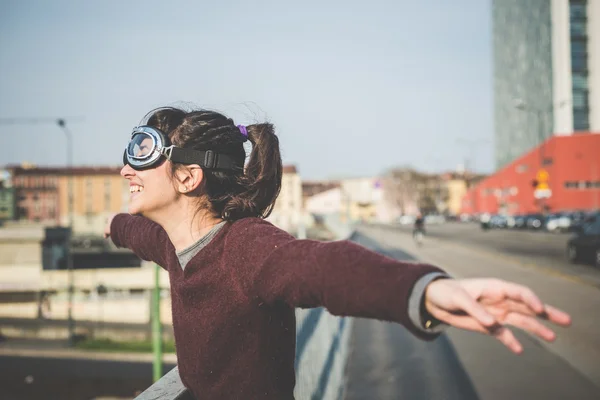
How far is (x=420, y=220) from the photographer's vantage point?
94.3 ft

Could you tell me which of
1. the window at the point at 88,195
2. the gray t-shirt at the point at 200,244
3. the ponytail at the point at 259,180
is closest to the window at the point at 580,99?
the ponytail at the point at 259,180

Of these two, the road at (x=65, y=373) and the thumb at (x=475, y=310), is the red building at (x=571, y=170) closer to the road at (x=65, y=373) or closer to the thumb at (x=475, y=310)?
the road at (x=65, y=373)

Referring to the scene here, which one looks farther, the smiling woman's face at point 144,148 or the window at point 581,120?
the window at point 581,120

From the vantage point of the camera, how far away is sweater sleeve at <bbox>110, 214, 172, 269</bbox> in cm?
213

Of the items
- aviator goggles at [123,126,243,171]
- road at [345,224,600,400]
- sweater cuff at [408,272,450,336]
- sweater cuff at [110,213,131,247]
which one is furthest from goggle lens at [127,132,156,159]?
road at [345,224,600,400]

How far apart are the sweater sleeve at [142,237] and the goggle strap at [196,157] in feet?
1.11

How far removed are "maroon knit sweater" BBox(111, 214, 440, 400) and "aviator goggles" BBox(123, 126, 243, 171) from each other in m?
0.22

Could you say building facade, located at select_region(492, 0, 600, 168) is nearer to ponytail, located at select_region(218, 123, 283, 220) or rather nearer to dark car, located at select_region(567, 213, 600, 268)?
dark car, located at select_region(567, 213, 600, 268)

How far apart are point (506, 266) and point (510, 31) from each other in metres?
88.9

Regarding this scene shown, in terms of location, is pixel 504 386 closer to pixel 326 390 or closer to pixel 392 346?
pixel 392 346

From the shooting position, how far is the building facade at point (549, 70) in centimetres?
6353

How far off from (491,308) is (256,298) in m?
0.61

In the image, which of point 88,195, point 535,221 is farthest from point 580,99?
point 88,195

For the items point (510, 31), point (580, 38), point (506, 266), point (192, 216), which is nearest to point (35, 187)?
point (510, 31)
